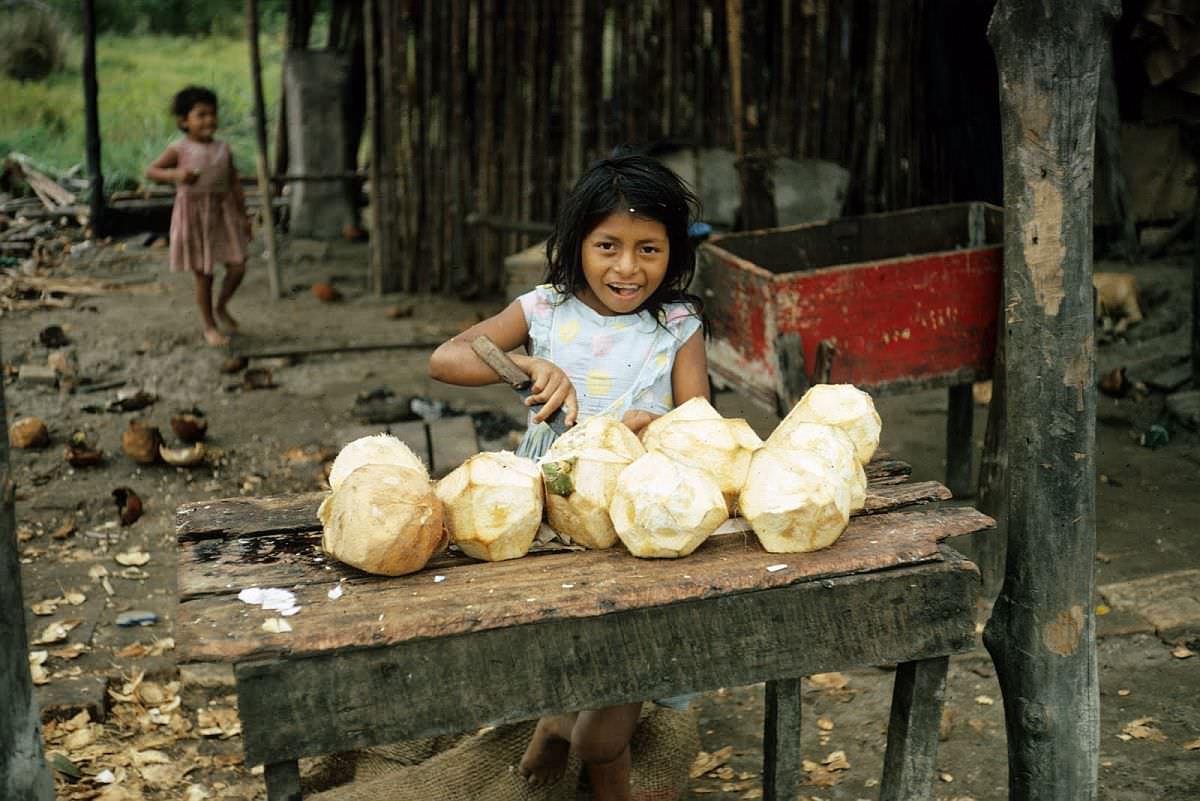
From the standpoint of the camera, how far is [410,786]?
10.4ft

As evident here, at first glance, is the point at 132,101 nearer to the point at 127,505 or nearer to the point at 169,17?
the point at 169,17

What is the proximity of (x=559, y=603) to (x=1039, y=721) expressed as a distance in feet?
4.22

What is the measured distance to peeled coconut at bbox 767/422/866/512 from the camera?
7.64ft

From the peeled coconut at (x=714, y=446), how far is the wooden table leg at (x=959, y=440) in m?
2.56

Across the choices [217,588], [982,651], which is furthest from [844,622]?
[982,651]

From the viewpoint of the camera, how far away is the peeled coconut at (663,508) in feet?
7.12

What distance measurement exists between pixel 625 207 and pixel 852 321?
4.67 ft

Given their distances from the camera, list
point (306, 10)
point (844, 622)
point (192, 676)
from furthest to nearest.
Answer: point (306, 10) → point (192, 676) → point (844, 622)

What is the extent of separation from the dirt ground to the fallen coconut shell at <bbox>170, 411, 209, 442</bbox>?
15 cm

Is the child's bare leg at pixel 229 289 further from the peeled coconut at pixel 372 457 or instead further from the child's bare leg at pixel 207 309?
the peeled coconut at pixel 372 457

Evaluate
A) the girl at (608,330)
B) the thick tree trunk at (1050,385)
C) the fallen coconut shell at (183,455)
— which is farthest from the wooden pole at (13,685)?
the fallen coconut shell at (183,455)

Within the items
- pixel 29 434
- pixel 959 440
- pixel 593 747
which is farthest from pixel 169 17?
pixel 593 747

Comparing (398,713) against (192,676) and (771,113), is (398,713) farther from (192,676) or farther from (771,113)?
(771,113)

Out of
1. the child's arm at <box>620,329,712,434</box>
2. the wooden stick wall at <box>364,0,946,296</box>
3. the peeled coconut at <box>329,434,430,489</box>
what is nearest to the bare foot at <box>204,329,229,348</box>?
the wooden stick wall at <box>364,0,946,296</box>
